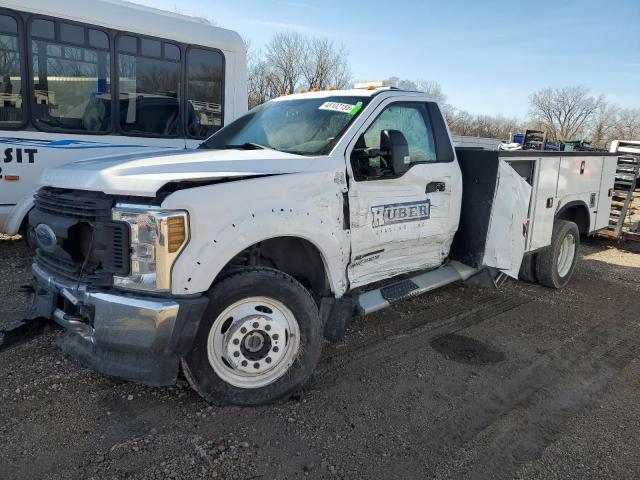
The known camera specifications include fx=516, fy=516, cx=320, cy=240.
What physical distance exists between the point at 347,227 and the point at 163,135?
464cm

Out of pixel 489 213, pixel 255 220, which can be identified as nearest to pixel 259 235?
pixel 255 220

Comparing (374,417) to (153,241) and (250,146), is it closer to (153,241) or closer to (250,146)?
(153,241)

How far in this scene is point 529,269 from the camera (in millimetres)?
6543

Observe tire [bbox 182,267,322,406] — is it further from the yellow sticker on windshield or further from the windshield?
the yellow sticker on windshield

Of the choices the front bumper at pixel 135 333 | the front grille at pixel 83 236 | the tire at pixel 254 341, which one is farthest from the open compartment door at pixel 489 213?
the front grille at pixel 83 236

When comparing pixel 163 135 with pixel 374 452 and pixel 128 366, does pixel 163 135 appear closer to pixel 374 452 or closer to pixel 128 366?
pixel 128 366

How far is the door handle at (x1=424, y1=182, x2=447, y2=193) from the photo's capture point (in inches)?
179

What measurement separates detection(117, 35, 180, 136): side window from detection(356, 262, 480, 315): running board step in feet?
15.0

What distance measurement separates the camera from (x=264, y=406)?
135 inches

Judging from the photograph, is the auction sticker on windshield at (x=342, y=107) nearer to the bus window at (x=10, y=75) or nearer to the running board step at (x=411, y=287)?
the running board step at (x=411, y=287)

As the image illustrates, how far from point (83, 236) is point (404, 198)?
8.05 ft

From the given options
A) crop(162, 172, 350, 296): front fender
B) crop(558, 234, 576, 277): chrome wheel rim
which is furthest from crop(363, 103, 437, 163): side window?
crop(558, 234, 576, 277): chrome wheel rim

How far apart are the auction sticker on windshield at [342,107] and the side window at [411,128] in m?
0.18

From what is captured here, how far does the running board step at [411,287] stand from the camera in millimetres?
4199
